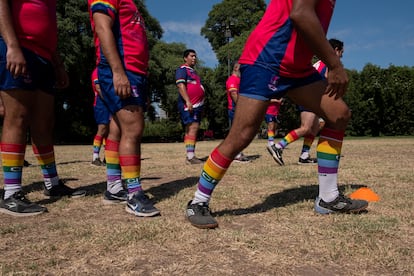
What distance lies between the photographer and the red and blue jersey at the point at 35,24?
3475mm

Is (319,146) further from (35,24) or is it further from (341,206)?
(35,24)

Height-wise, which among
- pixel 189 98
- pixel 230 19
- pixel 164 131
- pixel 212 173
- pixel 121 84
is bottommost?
pixel 164 131

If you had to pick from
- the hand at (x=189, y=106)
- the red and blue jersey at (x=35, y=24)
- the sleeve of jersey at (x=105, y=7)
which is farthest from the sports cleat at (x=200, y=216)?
the hand at (x=189, y=106)

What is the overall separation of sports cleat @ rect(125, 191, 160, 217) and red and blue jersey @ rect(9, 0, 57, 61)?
1.59 m

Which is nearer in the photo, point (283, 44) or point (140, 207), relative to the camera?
point (283, 44)

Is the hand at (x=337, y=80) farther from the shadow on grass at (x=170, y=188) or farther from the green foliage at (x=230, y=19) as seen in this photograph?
the green foliage at (x=230, y=19)

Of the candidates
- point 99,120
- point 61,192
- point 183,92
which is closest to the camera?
point 61,192

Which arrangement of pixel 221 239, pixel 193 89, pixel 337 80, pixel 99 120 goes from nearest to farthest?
1. pixel 221 239
2. pixel 337 80
3. pixel 99 120
4. pixel 193 89

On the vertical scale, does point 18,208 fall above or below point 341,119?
below

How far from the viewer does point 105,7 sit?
334 centimetres

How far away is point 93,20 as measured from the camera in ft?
11.4

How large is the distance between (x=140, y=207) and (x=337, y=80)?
190 cm

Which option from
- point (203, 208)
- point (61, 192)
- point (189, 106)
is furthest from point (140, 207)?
point (189, 106)

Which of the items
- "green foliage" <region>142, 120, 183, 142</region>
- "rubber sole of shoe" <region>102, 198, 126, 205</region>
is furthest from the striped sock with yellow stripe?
"green foliage" <region>142, 120, 183, 142</region>
